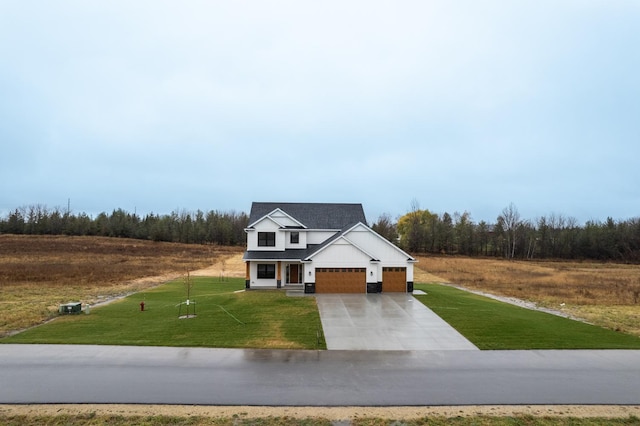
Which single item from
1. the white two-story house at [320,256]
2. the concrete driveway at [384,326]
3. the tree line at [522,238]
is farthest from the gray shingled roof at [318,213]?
the tree line at [522,238]

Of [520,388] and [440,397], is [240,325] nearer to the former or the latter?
[440,397]

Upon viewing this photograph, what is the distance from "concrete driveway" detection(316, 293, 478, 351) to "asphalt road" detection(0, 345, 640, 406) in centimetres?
111

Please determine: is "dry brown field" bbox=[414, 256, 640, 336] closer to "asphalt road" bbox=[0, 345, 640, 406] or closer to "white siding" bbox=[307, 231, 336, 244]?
"asphalt road" bbox=[0, 345, 640, 406]

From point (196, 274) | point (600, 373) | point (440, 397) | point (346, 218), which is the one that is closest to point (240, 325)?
point (440, 397)

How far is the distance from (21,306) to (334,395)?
22.2 meters

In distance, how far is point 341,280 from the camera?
29.1 meters

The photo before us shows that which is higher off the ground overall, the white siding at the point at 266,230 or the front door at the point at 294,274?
the white siding at the point at 266,230

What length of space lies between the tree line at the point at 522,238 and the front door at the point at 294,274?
51.6 m

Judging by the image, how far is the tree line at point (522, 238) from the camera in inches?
3049

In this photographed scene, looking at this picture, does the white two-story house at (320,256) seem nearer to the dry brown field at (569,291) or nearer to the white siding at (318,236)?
the white siding at (318,236)

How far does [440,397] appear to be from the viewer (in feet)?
35.1

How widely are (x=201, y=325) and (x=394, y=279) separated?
1652cm

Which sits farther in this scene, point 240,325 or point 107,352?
point 240,325

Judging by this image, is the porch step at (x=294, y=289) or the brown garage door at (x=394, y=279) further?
the brown garage door at (x=394, y=279)
